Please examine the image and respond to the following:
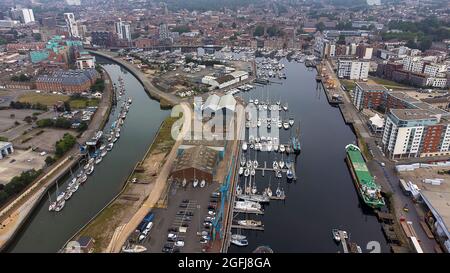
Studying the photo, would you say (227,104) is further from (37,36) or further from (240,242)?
(37,36)

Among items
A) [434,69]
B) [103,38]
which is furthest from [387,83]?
Result: [103,38]

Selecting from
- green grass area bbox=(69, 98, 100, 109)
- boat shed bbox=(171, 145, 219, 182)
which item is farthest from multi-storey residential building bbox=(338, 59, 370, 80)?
green grass area bbox=(69, 98, 100, 109)

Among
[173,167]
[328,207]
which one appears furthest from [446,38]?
[173,167]

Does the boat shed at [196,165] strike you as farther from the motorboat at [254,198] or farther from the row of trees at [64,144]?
the row of trees at [64,144]

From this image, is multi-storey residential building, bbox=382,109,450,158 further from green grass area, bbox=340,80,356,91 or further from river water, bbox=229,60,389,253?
green grass area, bbox=340,80,356,91

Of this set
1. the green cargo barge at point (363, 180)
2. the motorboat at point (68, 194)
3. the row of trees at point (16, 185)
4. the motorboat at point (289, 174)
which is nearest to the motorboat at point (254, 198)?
the motorboat at point (289, 174)

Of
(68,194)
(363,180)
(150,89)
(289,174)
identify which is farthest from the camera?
(150,89)
